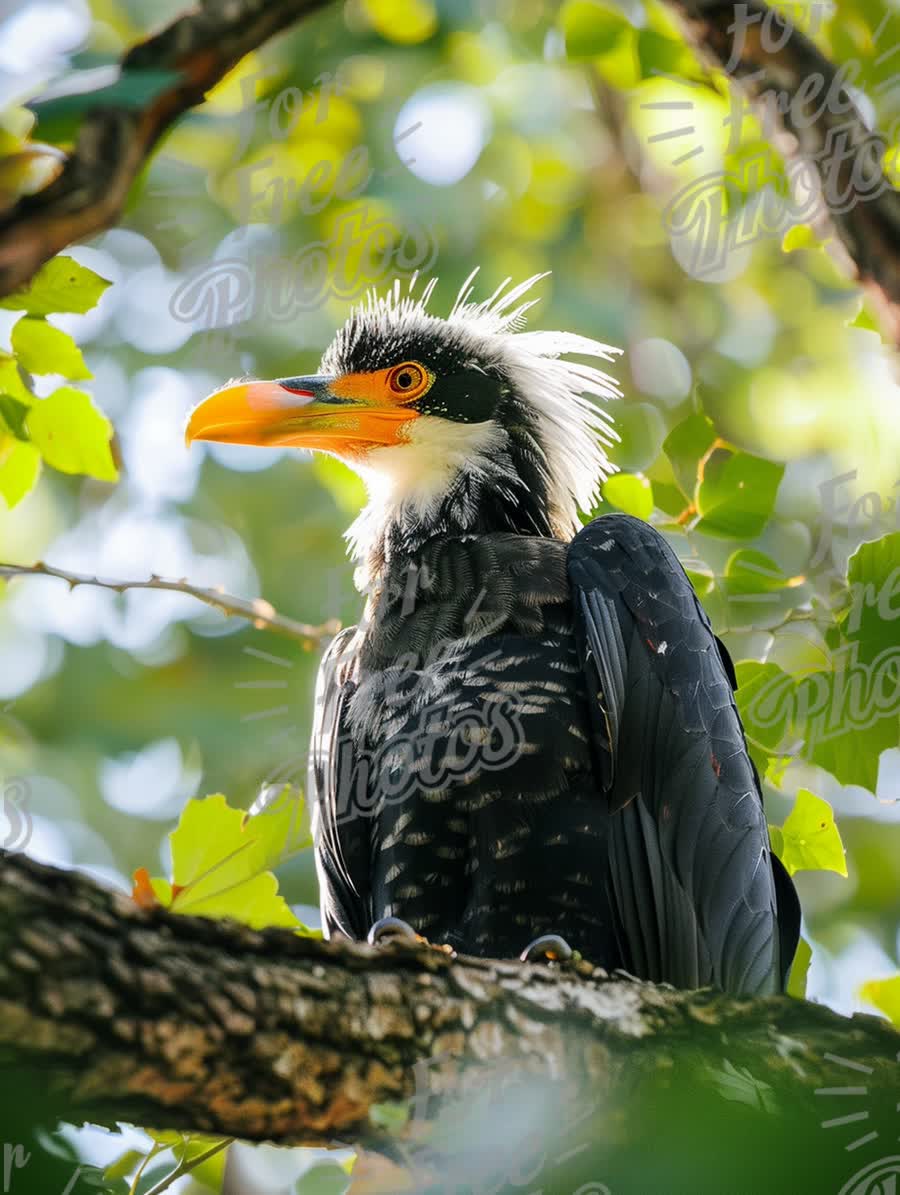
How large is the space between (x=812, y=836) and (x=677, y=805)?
611mm

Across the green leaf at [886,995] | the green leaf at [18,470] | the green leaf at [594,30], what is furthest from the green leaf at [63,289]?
the green leaf at [886,995]

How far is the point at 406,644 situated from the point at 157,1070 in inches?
126

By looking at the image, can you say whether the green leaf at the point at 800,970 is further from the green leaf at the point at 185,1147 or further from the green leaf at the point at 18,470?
the green leaf at the point at 18,470

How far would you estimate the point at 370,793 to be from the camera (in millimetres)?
5320

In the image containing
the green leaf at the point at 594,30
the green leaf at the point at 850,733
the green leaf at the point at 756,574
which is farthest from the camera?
the green leaf at the point at 594,30

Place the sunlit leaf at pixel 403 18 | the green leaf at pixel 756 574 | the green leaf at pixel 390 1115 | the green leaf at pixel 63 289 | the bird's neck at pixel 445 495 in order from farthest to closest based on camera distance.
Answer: the sunlit leaf at pixel 403 18 < the bird's neck at pixel 445 495 < the green leaf at pixel 756 574 < the green leaf at pixel 63 289 < the green leaf at pixel 390 1115

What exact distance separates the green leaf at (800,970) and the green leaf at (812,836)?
0.48m

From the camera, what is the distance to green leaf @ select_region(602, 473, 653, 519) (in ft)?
15.9

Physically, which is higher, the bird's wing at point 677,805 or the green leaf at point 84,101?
the green leaf at point 84,101

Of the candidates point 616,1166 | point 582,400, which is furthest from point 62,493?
point 616,1166

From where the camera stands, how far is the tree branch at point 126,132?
1.89 m

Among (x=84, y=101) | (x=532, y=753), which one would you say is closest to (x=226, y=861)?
(x=532, y=753)

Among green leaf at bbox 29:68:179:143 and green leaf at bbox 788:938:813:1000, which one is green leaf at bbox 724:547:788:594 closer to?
green leaf at bbox 788:938:813:1000

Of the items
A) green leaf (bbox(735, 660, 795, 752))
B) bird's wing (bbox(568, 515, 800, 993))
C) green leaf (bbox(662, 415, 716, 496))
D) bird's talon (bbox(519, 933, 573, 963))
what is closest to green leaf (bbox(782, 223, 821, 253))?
green leaf (bbox(662, 415, 716, 496))
